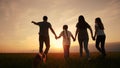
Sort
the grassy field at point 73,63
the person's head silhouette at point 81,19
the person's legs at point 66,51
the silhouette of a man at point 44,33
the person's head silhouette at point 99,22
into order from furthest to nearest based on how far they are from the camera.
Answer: the person's legs at point 66,51
the person's head silhouette at point 99,22
the person's head silhouette at point 81,19
the silhouette of a man at point 44,33
the grassy field at point 73,63

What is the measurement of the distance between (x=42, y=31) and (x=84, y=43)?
9.51ft

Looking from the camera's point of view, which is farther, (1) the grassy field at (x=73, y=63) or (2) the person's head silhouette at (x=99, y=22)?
(2) the person's head silhouette at (x=99, y=22)

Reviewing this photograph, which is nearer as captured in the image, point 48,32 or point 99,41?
point 48,32

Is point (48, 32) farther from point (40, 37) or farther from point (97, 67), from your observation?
point (97, 67)

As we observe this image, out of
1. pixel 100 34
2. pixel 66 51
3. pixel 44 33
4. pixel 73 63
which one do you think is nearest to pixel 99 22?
pixel 100 34

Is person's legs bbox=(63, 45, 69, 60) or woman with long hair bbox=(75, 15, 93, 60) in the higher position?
woman with long hair bbox=(75, 15, 93, 60)

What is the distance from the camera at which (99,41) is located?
15.8 metres

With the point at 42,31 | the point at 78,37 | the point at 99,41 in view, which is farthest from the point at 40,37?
the point at 99,41

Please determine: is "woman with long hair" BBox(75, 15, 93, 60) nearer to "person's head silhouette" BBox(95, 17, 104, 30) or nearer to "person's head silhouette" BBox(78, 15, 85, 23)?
"person's head silhouette" BBox(78, 15, 85, 23)

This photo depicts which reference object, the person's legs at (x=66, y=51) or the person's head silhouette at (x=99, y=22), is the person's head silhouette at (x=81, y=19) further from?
the person's legs at (x=66, y=51)

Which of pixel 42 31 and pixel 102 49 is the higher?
pixel 42 31

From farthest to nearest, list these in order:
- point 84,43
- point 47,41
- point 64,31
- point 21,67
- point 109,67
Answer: point 64,31 < point 84,43 < point 47,41 < point 21,67 < point 109,67

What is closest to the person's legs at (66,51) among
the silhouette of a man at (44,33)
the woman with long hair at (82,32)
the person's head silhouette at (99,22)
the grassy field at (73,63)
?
the grassy field at (73,63)

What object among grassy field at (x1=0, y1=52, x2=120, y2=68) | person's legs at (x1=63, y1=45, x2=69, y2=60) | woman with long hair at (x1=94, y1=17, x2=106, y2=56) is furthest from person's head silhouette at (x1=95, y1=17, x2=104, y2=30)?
person's legs at (x1=63, y1=45, x2=69, y2=60)
